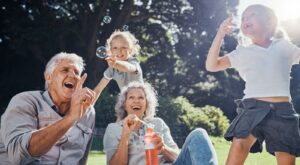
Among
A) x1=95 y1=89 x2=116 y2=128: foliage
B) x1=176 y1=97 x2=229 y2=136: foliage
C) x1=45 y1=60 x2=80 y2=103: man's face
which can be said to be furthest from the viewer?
x1=176 y1=97 x2=229 y2=136: foliage

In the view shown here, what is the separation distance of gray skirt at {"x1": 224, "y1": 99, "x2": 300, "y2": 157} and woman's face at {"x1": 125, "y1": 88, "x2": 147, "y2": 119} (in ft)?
2.77

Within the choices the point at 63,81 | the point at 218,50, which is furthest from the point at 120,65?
the point at 63,81

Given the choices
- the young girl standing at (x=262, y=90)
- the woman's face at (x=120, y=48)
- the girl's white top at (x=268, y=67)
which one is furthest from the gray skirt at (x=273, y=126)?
the woman's face at (x=120, y=48)

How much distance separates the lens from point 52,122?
2887mm

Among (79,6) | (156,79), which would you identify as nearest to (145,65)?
(156,79)

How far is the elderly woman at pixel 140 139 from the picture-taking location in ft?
9.17

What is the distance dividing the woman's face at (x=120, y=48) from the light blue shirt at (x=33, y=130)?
70.1 inches

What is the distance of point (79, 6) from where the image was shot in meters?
20.9

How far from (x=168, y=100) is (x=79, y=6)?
7.80m

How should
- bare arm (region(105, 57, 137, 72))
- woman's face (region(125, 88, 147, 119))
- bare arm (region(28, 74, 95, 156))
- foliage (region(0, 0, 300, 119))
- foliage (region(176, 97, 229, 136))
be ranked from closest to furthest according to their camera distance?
bare arm (region(28, 74, 95, 156)), woman's face (region(125, 88, 147, 119)), bare arm (region(105, 57, 137, 72)), foliage (region(176, 97, 229, 136)), foliage (region(0, 0, 300, 119))

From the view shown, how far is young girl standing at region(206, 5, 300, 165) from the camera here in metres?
3.58

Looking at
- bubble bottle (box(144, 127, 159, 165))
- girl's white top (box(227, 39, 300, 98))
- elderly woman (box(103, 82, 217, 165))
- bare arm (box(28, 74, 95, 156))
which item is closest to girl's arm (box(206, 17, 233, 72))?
girl's white top (box(227, 39, 300, 98))

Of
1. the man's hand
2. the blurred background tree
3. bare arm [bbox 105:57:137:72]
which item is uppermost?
the blurred background tree

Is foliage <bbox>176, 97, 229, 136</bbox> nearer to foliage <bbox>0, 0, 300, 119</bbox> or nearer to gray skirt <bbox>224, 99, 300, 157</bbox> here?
foliage <bbox>0, 0, 300, 119</bbox>
